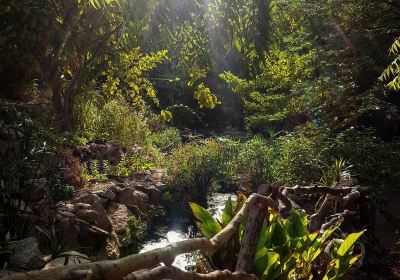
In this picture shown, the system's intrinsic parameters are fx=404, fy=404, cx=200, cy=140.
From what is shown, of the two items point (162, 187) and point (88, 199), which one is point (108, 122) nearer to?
point (162, 187)

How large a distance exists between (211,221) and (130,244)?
3.66 meters

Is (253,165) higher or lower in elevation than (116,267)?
higher

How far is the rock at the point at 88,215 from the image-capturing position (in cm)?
673

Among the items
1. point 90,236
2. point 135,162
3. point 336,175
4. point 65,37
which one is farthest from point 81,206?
point 336,175

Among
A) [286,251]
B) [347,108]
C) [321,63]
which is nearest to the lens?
[286,251]

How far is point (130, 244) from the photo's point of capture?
703 centimetres

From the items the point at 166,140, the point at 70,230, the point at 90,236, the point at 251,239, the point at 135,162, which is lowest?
the point at 90,236

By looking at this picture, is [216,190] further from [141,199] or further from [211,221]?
[211,221]

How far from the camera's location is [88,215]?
6.76 meters

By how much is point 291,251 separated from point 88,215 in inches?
167

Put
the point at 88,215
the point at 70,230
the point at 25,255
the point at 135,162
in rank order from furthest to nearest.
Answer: the point at 135,162 → the point at 88,215 → the point at 70,230 → the point at 25,255

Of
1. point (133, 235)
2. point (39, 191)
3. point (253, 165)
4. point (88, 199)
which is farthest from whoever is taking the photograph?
point (253, 165)

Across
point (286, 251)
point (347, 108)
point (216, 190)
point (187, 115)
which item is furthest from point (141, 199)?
point (187, 115)

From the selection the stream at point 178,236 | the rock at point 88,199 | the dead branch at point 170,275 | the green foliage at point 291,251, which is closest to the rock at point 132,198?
the stream at point 178,236
